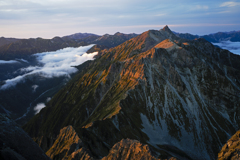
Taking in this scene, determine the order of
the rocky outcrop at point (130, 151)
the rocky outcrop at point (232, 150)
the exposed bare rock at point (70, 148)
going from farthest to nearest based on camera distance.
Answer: the exposed bare rock at point (70, 148) < the rocky outcrop at point (130, 151) < the rocky outcrop at point (232, 150)

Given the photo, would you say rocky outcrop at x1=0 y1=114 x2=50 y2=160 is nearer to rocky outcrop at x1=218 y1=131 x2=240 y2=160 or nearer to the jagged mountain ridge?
rocky outcrop at x1=218 y1=131 x2=240 y2=160

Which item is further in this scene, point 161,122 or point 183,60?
point 183,60

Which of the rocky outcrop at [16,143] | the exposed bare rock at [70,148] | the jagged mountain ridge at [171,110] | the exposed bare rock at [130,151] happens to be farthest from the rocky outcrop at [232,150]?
the jagged mountain ridge at [171,110]

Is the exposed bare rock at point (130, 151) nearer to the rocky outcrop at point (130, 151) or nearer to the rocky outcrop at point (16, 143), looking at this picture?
the rocky outcrop at point (130, 151)

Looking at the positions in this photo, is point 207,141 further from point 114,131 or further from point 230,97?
point 114,131

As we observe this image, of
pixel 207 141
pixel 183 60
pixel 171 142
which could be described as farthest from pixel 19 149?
pixel 183 60

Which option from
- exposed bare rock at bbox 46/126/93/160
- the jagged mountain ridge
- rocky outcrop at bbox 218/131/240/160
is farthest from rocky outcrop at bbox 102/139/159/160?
the jagged mountain ridge
